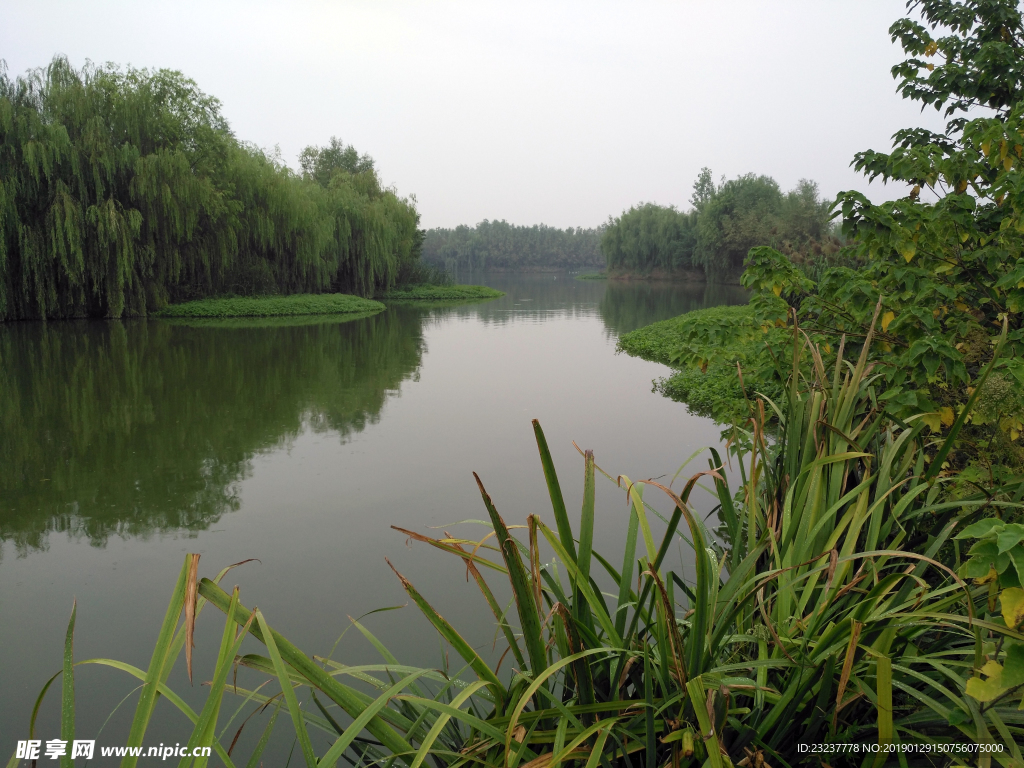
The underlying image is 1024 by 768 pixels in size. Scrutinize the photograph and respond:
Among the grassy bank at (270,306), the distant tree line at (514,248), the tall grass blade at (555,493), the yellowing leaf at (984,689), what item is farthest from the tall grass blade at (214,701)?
the distant tree line at (514,248)

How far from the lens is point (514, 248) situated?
93.5 m

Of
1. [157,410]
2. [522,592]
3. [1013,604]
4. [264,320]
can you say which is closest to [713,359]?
[522,592]

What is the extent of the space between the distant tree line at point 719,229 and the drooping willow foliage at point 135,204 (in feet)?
65.7

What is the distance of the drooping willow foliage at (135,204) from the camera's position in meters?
15.9

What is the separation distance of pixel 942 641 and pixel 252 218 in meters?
23.1

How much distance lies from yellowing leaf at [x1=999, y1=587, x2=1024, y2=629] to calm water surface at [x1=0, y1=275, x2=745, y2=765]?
2162mm

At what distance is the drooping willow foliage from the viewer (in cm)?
1587

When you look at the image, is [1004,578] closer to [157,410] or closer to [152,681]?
[152,681]

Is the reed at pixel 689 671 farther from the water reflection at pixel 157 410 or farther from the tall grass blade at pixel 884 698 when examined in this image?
the water reflection at pixel 157 410

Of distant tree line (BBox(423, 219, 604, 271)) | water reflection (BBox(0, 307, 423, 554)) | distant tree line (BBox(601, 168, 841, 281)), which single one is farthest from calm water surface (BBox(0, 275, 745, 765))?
distant tree line (BBox(423, 219, 604, 271))

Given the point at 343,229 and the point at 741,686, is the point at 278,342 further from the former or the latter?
the point at 741,686

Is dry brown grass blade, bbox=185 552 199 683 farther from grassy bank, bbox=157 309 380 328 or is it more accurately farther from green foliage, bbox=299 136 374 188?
Answer: green foliage, bbox=299 136 374 188

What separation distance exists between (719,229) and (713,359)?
40690 millimetres

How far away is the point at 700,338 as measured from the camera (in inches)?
127
